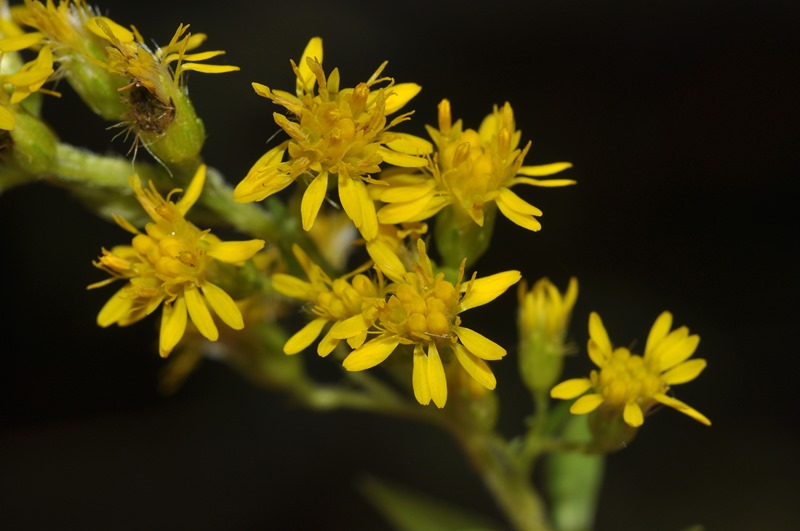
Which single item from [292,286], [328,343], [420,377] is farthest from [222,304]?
[420,377]

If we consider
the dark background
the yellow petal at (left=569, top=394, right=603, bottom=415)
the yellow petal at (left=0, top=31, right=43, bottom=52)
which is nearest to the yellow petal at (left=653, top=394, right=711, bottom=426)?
the yellow petal at (left=569, top=394, right=603, bottom=415)

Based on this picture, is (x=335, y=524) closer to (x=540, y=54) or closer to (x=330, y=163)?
(x=540, y=54)

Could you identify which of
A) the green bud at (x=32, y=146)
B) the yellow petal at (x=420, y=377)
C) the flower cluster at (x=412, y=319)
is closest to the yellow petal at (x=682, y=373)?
the flower cluster at (x=412, y=319)

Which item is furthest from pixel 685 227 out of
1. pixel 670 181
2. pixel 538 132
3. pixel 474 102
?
pixel 474 102

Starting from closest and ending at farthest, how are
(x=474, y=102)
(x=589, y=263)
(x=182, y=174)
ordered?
(x=182, y=174), (x=589, y=263), (x=474, y=102)

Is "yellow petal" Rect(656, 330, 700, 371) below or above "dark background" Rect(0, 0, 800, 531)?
below

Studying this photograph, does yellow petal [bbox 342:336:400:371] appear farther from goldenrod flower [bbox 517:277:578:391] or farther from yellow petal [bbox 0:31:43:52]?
yellow petal [bbox 0:31:43:52]

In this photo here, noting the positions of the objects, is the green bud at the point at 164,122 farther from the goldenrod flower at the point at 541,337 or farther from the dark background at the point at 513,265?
the dark background at the point at 513,265

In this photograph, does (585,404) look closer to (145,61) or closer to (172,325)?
(172,325)
